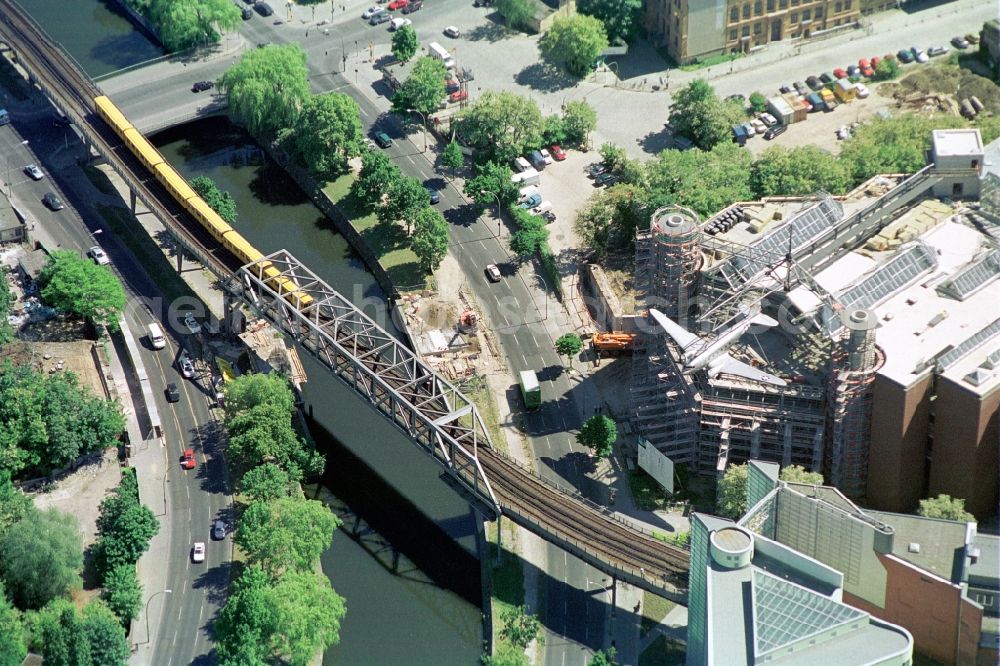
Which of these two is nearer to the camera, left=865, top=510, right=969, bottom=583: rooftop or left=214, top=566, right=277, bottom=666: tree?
left=865, top=510, right=969, bottom=583: rooftop

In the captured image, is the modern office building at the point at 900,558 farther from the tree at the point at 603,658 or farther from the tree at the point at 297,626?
the tree at the point at 297,626

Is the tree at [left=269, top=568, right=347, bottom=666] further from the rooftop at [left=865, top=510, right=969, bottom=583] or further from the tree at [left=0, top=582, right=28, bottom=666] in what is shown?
the rooftop at [left=865, top=510, right=969, bottom=583]

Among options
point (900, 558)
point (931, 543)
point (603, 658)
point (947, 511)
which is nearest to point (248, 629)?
point (603, 658)

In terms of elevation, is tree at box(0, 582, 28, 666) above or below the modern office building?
below

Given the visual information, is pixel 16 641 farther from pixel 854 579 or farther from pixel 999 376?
pixel 999 376

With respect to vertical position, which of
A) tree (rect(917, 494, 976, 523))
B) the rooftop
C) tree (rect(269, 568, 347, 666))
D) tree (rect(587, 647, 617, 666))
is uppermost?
the rooftop

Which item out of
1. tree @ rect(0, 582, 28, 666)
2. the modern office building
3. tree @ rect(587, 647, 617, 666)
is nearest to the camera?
the modern office building

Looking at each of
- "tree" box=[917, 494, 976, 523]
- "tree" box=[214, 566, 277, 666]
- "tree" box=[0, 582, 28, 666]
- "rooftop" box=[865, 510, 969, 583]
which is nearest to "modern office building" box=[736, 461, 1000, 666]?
"rooftop" box=[865, 510, 969, 583]
